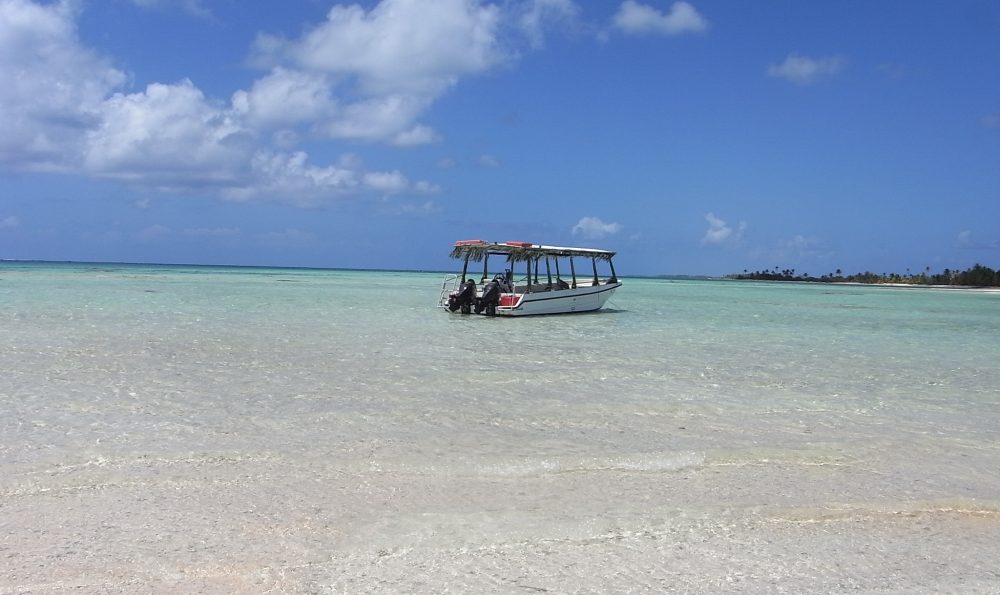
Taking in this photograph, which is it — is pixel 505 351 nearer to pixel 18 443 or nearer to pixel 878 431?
pixel 878 431

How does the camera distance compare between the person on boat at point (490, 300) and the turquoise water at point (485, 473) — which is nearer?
the turquoise water at point (485, 473)

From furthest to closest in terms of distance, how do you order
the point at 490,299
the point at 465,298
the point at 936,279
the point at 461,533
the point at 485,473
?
1. the point at 936,279
2. the point at 465,298
3. the point at 490,299
4. the point at 485,473
5. the point at 461,533

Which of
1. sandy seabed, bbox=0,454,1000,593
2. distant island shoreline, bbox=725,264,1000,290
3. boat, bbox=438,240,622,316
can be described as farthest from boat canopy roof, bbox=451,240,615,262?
distant island shoreline, bbox=725,264,1000,290

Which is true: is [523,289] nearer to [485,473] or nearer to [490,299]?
[490,299]

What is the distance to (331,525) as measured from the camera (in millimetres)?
4586

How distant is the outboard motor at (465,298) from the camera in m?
23.8

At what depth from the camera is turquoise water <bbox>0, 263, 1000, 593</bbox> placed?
4.01 meters

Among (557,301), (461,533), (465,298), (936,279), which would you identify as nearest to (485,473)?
(461,533)

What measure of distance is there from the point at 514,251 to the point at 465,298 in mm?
2212

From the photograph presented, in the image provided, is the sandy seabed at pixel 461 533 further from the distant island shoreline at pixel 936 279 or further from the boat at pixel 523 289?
the distant island shoreline at pixel 936 279

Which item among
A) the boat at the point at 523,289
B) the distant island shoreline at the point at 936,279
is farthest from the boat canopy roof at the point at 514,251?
the distant island shoreline at the point at 936,279

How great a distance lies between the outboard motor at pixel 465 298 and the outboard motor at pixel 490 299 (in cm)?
54

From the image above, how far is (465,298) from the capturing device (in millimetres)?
23812

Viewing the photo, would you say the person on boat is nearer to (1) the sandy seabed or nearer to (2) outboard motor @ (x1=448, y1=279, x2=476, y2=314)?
(2) outboard motor @ (x1=448, y1=279, x2=476, y2=314)
